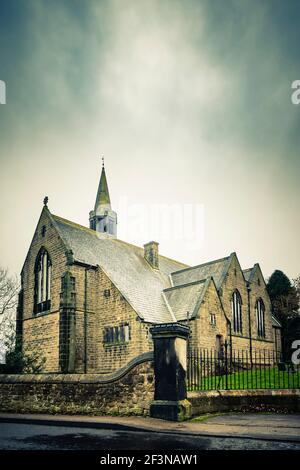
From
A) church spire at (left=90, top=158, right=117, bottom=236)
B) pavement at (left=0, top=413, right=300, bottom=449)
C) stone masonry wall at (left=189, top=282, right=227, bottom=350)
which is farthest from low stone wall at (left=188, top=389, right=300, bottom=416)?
church spire at (left=90, top=158, right=117, bottom=236)

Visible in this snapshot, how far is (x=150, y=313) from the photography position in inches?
998

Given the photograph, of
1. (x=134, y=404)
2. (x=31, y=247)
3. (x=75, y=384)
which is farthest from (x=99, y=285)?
(x=134, y=404)

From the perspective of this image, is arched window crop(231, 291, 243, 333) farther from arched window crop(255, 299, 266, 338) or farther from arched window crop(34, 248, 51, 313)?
arched window crop(34, 248, 51, 313)

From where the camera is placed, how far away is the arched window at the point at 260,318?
35344 millimetres

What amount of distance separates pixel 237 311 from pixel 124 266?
1039 centimetres

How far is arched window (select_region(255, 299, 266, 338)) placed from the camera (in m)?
35.3

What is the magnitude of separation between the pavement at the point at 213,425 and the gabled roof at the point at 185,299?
14.7 meters

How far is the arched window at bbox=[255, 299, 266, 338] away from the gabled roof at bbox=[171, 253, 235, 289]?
19.9ft

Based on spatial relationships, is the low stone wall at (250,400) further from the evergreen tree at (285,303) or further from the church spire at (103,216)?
the evergreen tree at (285,303)

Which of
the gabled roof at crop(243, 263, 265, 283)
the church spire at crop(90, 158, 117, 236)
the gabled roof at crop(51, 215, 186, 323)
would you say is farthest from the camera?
the church spire at crop(90, 158, 117, 236)

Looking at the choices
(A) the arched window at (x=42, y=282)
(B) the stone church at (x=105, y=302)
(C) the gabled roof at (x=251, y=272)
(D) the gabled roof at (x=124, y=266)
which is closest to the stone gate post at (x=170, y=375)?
(B) the stone church at (x=105, y=302)

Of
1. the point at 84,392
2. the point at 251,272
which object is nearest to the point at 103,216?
the point at 251,272
